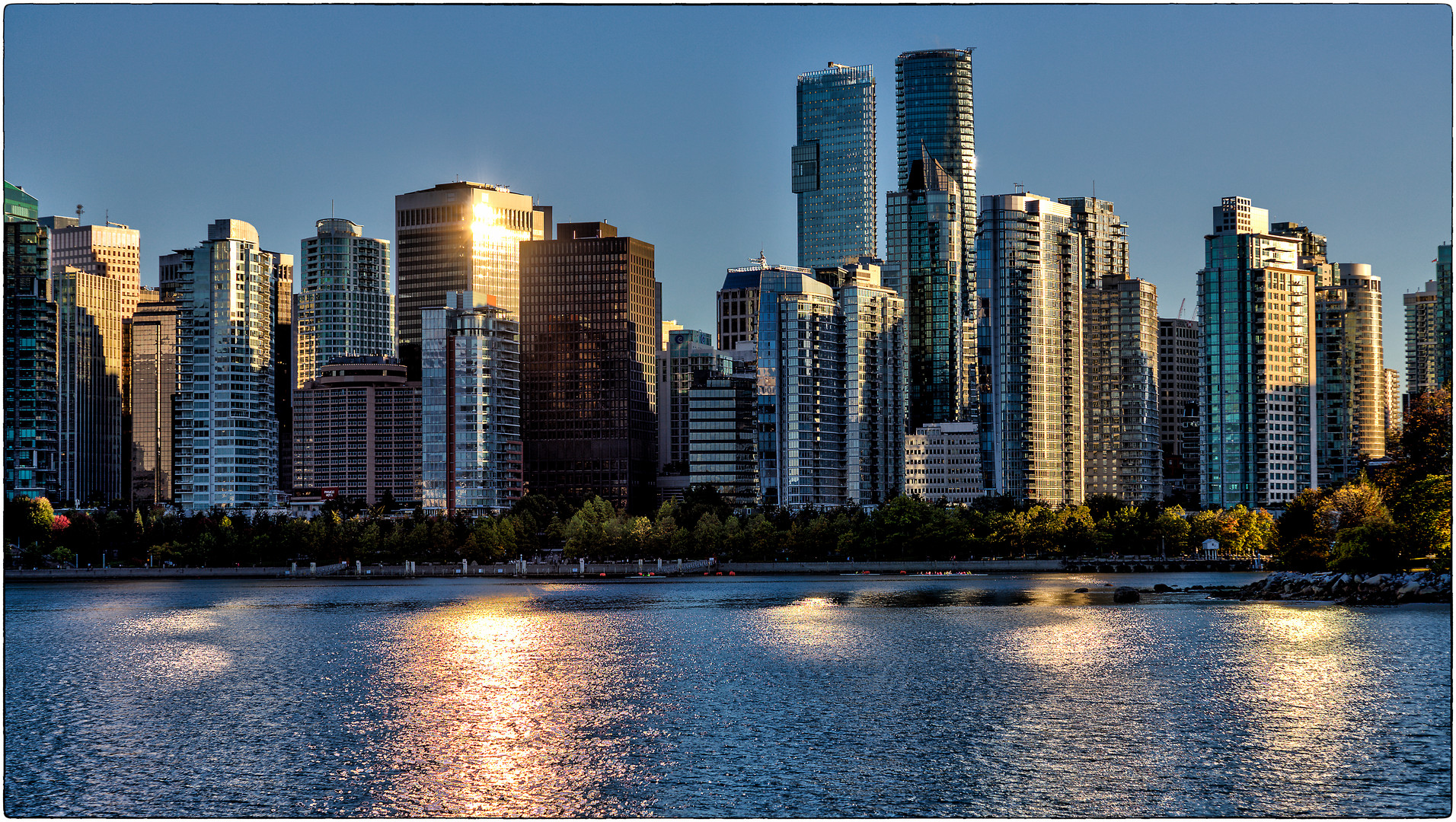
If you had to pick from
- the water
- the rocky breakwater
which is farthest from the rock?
the water

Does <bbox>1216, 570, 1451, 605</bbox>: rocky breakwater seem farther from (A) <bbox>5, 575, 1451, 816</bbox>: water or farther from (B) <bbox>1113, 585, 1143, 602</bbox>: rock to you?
(B) <bbox>1113, 585, 1143, 602</bbox>: rock

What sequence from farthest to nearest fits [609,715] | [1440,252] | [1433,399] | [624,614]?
[624,614]
[1433,399]
[609,715]
[1440,252]

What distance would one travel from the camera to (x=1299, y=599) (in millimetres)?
125000

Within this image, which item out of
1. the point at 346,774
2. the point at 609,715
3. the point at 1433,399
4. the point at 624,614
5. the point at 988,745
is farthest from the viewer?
the point at 624,614

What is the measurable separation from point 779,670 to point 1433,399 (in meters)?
63.0

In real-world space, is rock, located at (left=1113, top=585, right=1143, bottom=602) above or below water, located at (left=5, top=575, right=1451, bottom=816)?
below

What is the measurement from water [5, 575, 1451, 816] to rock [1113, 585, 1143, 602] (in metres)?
12.1

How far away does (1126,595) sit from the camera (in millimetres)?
134125

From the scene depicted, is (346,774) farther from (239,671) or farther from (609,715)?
(239,671)

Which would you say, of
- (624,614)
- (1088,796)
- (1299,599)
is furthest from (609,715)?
(1299,599)

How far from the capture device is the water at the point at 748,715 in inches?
1971

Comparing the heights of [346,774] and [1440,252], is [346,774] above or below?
below

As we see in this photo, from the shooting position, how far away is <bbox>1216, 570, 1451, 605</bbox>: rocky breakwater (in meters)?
109

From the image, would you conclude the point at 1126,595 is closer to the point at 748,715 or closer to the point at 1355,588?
the point at 1355,588
